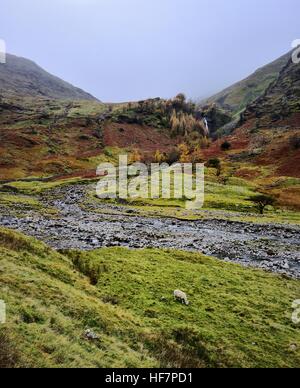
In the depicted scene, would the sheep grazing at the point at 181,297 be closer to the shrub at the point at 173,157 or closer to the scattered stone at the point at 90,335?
the scattered stone at the point at 90,335

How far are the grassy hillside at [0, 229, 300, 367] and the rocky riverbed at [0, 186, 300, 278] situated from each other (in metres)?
5.06

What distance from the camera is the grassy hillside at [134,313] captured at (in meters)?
12.6

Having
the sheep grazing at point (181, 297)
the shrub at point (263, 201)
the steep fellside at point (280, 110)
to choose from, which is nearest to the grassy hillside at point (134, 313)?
the sheep grazing at point (181, 297)

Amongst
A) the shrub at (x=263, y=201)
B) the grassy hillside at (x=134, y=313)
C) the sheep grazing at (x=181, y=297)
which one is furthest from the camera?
the shrub at (x=263, y=201)

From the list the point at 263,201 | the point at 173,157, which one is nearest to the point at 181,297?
the point at 263,201

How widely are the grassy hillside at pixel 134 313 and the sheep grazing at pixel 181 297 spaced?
435mm

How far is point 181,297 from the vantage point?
64.5ft

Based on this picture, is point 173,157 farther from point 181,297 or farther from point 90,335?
point 90,335

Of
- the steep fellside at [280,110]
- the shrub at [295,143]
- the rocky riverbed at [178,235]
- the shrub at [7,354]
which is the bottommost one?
the shrub at [7,354]

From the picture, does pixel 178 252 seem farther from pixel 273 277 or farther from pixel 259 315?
pixel 259 315

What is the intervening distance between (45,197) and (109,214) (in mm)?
24365

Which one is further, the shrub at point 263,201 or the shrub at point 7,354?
the shrub at point 263,201

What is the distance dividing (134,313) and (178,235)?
71.0 feet

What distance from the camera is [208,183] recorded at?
275 feet
